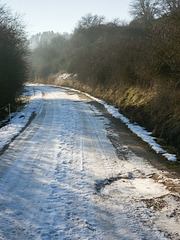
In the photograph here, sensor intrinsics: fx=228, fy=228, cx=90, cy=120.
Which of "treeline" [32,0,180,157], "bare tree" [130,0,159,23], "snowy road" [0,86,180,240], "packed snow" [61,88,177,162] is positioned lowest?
"snowy road" [0,86,180,240]

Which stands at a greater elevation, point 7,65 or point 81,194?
point 7,65

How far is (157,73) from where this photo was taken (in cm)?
1109

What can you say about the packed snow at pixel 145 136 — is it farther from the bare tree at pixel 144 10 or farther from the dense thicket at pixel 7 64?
the bare tree at pixel 144 10

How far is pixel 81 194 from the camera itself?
465cm

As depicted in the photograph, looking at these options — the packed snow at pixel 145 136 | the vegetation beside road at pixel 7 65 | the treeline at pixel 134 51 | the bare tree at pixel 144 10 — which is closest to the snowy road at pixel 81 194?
the packed snow at pixel 145 136

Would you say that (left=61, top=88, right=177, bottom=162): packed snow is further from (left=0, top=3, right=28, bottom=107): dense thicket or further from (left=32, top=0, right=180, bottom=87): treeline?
(left=0, top=3, right=28, bottom=107): dense thicket

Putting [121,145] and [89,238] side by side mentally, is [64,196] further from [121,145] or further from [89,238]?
[121,145]

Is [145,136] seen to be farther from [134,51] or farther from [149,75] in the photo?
[134,51]

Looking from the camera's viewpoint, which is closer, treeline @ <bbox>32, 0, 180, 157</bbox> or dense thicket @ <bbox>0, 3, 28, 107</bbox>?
treeline @ <bbox>32, 0, 180, 157</bbox>

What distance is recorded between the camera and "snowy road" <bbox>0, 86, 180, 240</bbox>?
3609 mm

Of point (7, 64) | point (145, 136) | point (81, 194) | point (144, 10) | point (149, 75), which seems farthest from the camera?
point (144, 10)

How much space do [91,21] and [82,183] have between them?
1885 inches

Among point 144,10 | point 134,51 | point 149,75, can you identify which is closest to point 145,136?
point 149,75

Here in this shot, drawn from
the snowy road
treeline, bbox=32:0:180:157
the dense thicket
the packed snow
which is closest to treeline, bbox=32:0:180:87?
treeline, bbox=32:0:180:157
